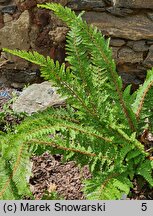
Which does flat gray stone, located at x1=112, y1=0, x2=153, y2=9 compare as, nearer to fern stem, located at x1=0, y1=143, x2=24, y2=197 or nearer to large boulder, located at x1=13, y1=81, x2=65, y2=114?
large boulder, located at x1=13, y1=81, x2=65, y2=114

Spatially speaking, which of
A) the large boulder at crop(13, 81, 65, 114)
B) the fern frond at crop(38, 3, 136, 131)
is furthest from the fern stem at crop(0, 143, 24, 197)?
the large boulder at crop(13, 81, 65, 114)

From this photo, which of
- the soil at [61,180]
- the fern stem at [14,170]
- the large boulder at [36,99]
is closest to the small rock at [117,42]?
the large boulder at [36,99]

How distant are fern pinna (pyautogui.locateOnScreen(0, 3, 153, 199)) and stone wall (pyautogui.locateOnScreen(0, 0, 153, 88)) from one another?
91 cm

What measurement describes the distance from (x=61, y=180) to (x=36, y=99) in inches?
32.7

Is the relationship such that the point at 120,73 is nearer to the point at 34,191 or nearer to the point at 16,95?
the point at 16,95

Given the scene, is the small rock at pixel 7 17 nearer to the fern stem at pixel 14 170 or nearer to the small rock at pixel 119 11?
the small rock at pixel 119 11

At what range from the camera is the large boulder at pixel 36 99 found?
11.3 ft

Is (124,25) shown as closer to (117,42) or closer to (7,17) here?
(117,42)

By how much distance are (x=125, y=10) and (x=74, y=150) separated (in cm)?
143

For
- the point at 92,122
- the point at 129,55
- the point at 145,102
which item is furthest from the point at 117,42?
the point at 92,122

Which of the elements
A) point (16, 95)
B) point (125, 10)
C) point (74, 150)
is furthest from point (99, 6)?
point (74, 150)

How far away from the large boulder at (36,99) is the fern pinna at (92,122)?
28.4 inches

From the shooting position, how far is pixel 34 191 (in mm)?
2895

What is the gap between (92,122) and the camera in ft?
8.46
